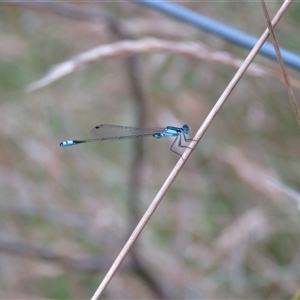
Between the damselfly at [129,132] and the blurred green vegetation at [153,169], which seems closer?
the damselfly at [129,132]

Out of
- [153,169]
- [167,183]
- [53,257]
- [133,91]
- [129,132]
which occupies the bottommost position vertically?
[167,183]

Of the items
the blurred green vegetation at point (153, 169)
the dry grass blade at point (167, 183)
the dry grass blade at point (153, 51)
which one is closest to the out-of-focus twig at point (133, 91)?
the blurred green vegetation at point (153, 169)

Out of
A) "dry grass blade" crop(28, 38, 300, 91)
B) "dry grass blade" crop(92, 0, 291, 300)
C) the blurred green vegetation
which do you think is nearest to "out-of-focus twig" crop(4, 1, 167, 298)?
the blurred green vegetation

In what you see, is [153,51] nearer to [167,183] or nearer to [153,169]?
[167,183]

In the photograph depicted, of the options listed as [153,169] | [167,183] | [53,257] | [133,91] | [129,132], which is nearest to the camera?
[167,183]

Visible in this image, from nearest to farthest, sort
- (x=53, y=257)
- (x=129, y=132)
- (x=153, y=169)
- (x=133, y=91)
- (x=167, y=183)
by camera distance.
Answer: (x=167, y=183), (x=129, y=132), (x=133, y=91), (x=53, y=257), (x=153, y=169)

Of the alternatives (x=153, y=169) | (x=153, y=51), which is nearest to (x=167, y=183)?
(x=153, y=51)

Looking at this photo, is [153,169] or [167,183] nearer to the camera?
[167,183]

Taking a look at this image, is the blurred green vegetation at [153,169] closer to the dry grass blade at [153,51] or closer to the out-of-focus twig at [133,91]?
the out-of-focus twig at [133,91]

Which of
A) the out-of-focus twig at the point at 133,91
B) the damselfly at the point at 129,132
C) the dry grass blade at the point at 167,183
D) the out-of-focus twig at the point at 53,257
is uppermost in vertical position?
the out-of-focus twig at the point at 133,91

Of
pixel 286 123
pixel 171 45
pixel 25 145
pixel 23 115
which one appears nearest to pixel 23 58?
pixel 23 115
